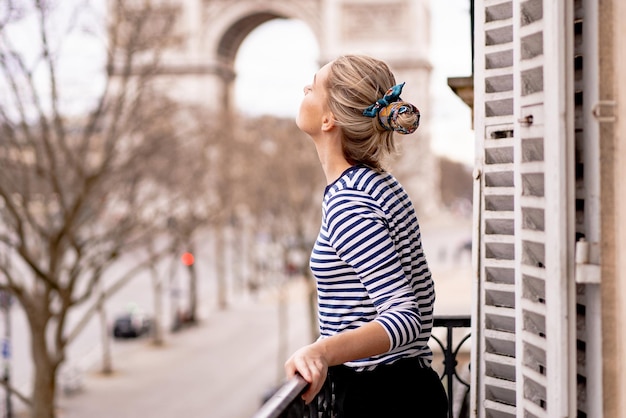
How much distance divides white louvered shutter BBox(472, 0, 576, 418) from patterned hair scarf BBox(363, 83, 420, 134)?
331mm

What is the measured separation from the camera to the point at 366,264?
2354 mm

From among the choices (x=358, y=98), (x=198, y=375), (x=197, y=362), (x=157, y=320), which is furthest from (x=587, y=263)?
(x=157, y=320)

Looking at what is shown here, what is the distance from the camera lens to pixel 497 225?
9.97 feet

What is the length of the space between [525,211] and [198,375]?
23.6 metres

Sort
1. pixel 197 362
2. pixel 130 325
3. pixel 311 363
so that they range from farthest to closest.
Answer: pixel 130 325 < pixel 197 362 < pixel 311 363

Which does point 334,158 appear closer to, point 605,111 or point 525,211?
Result: point 525,211

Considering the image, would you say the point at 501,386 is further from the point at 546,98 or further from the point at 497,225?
the point at 546,98

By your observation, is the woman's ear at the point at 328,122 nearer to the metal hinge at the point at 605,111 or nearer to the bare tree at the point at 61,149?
the metal hinge at the point at 605,111

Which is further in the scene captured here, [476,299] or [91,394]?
[91,394]

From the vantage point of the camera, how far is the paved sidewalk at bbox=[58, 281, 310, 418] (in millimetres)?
21922

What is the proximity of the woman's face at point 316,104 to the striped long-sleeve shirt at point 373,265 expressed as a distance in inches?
6.6

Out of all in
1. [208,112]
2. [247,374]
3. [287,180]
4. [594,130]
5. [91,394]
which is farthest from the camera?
[208,112]

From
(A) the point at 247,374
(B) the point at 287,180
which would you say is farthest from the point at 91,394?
(B) the point at 287,180

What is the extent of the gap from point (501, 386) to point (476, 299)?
0.93 ft
